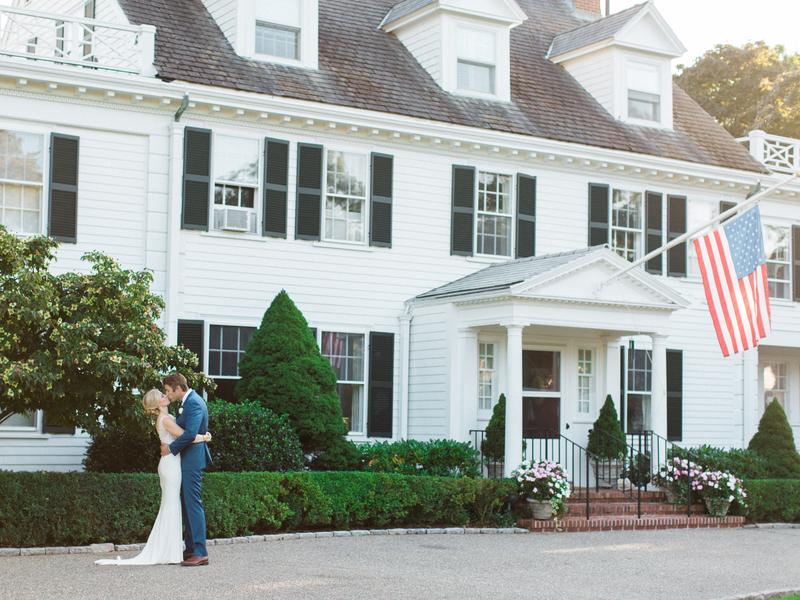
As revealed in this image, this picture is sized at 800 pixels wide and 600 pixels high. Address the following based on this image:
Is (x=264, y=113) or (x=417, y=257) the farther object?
(x=417, y=257)

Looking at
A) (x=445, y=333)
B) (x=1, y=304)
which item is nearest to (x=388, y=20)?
(x=445, y=333)

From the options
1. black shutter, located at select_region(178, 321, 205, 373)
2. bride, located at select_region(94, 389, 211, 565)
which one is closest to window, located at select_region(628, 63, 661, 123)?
black shutter, located at select_region(178, 321, 205, 373)

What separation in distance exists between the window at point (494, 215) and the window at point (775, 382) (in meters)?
8.60

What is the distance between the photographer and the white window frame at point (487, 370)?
67.4 feet

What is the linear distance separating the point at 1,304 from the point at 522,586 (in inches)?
241

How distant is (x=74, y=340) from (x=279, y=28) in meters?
8.95

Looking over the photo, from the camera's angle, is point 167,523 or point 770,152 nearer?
point 167,523

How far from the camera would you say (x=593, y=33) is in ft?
80.9

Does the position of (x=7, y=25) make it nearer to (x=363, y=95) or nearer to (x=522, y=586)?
(x=363, y=95)

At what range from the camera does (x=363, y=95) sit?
67.5ft

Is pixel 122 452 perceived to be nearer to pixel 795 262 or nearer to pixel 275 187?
pixel 275 187

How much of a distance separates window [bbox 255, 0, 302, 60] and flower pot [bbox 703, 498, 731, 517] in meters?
9.79

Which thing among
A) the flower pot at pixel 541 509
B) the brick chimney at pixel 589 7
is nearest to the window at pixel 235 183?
the flower pot at pixel 541 509

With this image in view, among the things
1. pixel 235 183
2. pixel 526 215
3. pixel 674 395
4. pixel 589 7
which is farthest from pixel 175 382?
pixel 589 7
